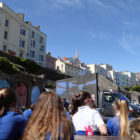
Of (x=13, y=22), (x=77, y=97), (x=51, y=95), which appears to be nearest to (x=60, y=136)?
(x=51, y=95)

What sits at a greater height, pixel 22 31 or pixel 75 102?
pixel 22 31

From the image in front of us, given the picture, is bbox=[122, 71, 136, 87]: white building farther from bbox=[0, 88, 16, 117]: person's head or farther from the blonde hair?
bbox=[0, 88, 16, 117]: person's head

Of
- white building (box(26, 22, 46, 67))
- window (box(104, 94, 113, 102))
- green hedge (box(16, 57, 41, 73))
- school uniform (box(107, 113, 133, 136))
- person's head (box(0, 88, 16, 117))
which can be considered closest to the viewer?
person's head (box(0, 88, 16, 117))

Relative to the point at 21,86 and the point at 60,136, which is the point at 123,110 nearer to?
the point at 60,136

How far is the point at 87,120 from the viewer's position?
3.43 metres

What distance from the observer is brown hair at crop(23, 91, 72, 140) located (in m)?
1.98

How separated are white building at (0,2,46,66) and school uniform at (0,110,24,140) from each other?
39.2 metres

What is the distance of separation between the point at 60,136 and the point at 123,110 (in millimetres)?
2113

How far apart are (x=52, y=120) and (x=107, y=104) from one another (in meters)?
10.9

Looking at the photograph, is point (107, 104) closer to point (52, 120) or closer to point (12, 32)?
point (52, 120)

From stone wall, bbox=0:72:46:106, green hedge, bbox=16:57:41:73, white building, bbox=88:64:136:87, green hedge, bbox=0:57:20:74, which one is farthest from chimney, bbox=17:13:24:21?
white building, bbox=88:64:136:87

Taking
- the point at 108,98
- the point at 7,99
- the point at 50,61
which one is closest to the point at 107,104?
the point at 108,98

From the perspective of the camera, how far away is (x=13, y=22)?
4291 centimetres

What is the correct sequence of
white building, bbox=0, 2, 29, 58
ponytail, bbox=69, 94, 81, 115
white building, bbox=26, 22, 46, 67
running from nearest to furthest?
ponytail, bbox=69, 94, 81, 115, white building, bbox=0, 2, 29, 58, white building, bbox=26, 22, 46, 67
